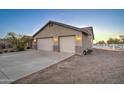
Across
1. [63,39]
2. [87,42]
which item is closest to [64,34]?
[63,39]

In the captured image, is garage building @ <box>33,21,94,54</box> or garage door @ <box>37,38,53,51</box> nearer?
garage building @ <box>33,21,94,54</box>

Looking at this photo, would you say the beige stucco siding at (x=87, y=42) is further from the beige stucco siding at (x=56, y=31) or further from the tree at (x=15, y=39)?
the tree at (x=15, y=39)

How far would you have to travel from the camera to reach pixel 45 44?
729 cm

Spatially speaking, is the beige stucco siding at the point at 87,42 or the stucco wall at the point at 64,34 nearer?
the stucco wall at the point at 64,34

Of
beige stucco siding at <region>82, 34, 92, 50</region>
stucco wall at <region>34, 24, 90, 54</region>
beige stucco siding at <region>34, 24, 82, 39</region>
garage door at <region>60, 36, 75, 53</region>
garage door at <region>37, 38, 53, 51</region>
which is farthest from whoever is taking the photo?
beige stucco siding at <region>82, 34, 92, 50</region>

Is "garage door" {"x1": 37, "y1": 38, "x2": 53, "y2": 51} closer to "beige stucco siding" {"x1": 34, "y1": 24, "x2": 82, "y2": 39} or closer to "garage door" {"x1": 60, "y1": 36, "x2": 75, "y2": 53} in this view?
"beige stucco siding" {"x1": 34, "y1": 24, "x2": 82, "y2": 39}

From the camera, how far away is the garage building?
6.26 meters

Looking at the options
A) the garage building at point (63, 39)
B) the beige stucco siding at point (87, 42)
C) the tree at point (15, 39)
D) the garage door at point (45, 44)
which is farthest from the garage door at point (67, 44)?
the tree at point (15, 39)

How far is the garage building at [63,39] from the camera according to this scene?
6.26 m

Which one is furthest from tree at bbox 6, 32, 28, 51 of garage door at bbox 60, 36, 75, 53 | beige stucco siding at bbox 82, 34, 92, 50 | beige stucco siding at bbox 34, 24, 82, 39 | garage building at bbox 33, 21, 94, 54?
beige stucco siding at bbox 82, 34, 92, 50
